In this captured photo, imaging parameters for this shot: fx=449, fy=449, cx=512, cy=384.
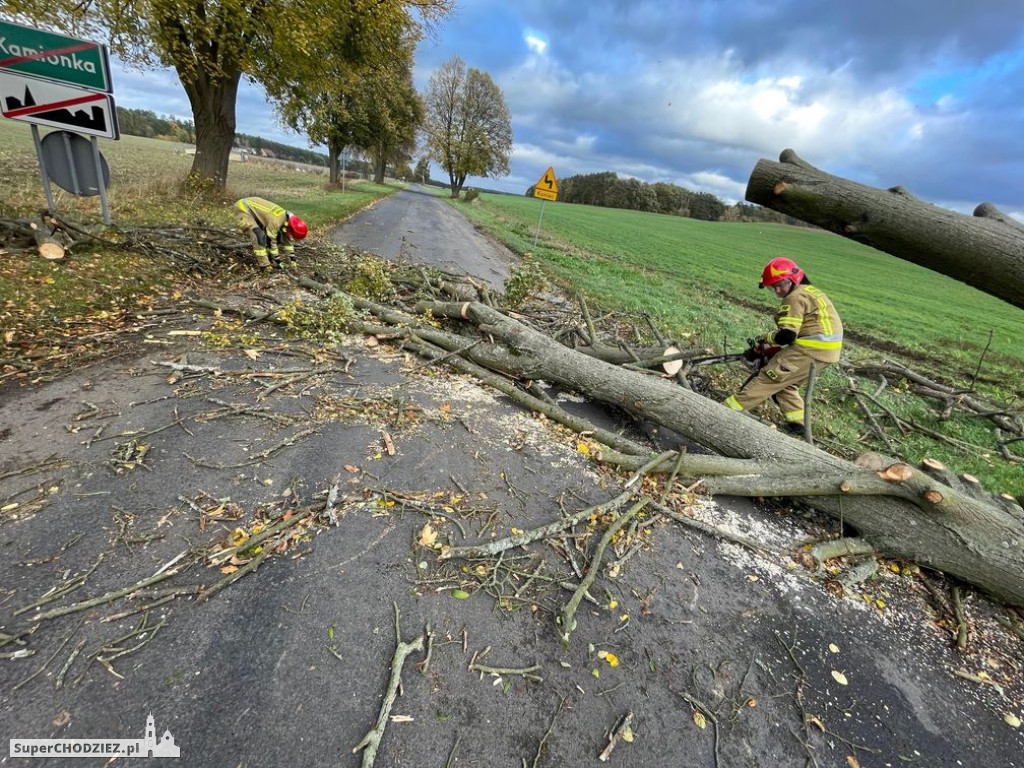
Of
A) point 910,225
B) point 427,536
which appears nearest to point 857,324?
point 910,225

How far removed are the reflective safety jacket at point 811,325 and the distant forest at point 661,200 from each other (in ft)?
292

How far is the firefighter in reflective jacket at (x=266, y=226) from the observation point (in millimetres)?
7137

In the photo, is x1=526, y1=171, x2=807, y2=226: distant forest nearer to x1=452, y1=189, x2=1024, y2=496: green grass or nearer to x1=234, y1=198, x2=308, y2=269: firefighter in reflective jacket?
x1=452, y1=189, x2=1024, y2=496: green grass

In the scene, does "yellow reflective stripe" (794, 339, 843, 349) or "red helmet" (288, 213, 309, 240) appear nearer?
"yellow reflective stripe" (794, 339, 843, 349)

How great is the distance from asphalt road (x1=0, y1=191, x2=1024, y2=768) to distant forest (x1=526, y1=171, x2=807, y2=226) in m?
91.4

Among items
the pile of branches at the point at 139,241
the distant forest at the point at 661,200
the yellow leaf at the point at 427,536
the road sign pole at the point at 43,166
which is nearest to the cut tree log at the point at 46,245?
the pile of branches at the point at 139,241

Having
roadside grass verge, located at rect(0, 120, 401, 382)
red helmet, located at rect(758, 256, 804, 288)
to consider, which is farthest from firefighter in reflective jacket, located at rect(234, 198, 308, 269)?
red helmet, located at rect(758, 256, 804, 288)

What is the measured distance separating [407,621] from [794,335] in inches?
188

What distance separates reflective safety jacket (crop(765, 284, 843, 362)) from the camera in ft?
15.9

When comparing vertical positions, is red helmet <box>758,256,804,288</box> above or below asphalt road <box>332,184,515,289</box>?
above

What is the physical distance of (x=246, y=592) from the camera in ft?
7.63

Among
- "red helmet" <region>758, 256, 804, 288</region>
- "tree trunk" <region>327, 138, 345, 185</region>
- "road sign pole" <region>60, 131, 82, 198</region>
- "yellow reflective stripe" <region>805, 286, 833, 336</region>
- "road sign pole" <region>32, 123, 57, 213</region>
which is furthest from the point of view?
"tree trunk" <region>327, 138, 345, 185</region>

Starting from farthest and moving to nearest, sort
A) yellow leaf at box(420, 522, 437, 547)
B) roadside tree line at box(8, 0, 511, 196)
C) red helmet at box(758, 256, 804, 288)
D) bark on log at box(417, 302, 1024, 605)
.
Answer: roadside tree line at box(8, 0, 511, 196), red helmet at box(758, 256, 804, 288), bark on log at box(417, 302, 1024, 605), yellow leaf at box(420, 522, 437, 547)

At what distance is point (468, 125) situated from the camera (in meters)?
49.0
